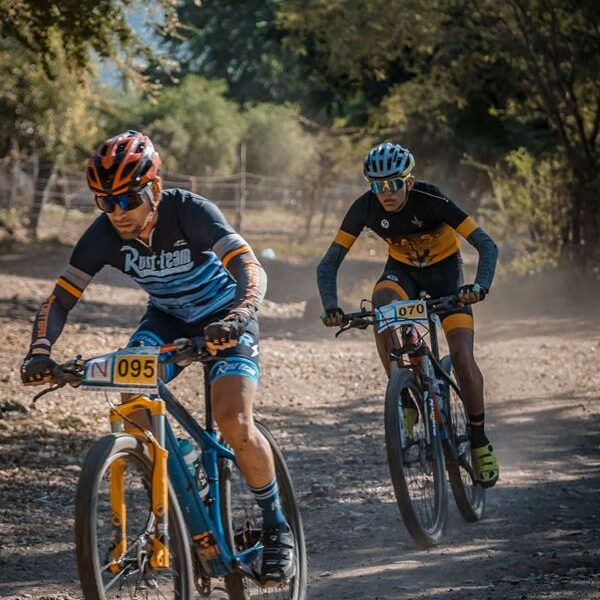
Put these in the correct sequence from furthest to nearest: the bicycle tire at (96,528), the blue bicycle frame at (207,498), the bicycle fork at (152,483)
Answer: the blue bicycle frame at (207,498), the bicycle fork at (152,483), the bicycle tire at (96,528)

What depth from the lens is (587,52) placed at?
18.0m

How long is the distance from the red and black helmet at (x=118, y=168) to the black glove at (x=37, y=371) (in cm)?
74

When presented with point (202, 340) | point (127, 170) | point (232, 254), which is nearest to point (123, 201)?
point (127, 170)

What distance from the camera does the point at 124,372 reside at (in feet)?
14.7

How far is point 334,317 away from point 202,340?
225 cm

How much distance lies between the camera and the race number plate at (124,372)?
4.46 meters

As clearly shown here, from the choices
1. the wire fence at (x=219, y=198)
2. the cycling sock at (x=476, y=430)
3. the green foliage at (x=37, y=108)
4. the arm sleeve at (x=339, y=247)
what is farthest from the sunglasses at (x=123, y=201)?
the wire fence at (x=219, y=198)

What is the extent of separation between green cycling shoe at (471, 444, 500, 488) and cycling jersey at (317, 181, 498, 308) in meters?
1.14

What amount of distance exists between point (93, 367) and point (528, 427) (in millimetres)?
6548

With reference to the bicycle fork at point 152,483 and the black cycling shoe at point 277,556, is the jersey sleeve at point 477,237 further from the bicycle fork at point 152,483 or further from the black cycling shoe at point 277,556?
the bicycle fork at point 152,483

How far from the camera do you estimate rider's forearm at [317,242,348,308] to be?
715cm

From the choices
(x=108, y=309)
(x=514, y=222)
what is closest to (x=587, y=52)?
(x=514, y=222)

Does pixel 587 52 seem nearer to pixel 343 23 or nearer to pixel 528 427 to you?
pixel 343 23

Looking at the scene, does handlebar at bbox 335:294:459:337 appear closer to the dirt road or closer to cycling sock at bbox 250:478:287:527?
the dirt road
